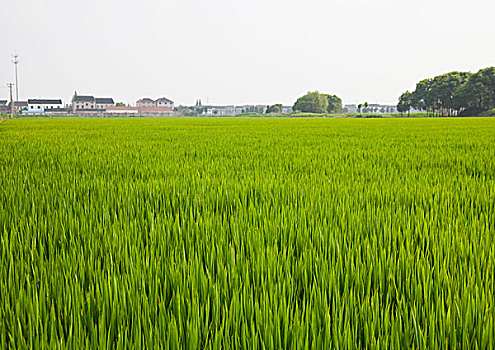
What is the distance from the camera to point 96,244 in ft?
5.82

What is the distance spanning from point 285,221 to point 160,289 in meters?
1.00

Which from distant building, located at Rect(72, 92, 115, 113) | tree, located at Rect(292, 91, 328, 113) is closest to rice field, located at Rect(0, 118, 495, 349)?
tree, located at Rect(292, 91, 328, 113)

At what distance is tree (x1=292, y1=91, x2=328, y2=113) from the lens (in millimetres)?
119625

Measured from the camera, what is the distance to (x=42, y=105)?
134m

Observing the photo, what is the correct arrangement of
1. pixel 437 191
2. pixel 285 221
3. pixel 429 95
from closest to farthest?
pixel 285 221 < pixel 437 191 < pixel 429 95

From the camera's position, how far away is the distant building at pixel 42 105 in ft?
431

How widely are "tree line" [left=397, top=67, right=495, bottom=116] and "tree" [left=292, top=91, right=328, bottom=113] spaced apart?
99.8ft

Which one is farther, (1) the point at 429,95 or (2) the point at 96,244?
(1) the point at 429,95

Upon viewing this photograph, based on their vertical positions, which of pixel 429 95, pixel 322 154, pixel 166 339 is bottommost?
pixel 166 339

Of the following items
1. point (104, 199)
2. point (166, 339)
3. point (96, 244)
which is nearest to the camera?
point (166, 339)

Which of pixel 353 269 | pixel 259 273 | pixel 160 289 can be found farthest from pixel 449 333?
pixel 160 289

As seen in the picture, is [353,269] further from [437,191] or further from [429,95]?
[429,95]

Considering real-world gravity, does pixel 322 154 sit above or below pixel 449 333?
above

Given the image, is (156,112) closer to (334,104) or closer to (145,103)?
(145,103)
